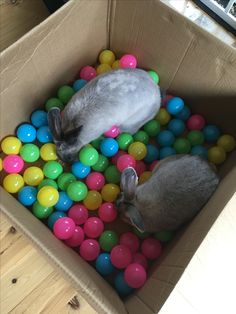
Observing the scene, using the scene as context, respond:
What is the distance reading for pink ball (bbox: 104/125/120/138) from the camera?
51.5 inches

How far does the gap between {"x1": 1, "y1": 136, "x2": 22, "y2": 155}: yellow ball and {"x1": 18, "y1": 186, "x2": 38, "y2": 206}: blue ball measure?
0.53 feet

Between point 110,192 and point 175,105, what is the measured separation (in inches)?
Answer: 17.5

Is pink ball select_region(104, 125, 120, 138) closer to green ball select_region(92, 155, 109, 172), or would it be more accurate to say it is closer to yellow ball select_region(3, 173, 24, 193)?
green ball select_region(92, 155, 109, 172)

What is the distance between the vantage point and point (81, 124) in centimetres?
119

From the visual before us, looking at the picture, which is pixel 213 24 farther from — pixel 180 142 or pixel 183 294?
pixel 183 294

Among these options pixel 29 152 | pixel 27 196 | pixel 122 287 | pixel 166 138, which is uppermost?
pixel 29 152

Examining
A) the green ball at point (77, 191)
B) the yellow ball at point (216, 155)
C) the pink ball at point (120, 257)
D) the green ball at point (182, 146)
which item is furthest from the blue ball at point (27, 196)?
the yellow ball at point (216, 155)

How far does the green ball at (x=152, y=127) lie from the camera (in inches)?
55.1

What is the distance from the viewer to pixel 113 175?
1.31 m

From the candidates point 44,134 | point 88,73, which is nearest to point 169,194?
point 44,134

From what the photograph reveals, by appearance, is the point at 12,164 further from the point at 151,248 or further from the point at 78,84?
the point at 151,248

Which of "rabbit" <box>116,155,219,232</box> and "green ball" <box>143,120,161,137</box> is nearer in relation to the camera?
"rabbit" <box>116,155,219,232</box>

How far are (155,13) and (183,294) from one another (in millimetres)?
951

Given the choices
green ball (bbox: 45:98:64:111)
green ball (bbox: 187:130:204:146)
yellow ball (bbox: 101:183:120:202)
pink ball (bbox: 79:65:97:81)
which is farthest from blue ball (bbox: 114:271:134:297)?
pink ball (bbox: 79:65:97:81)
